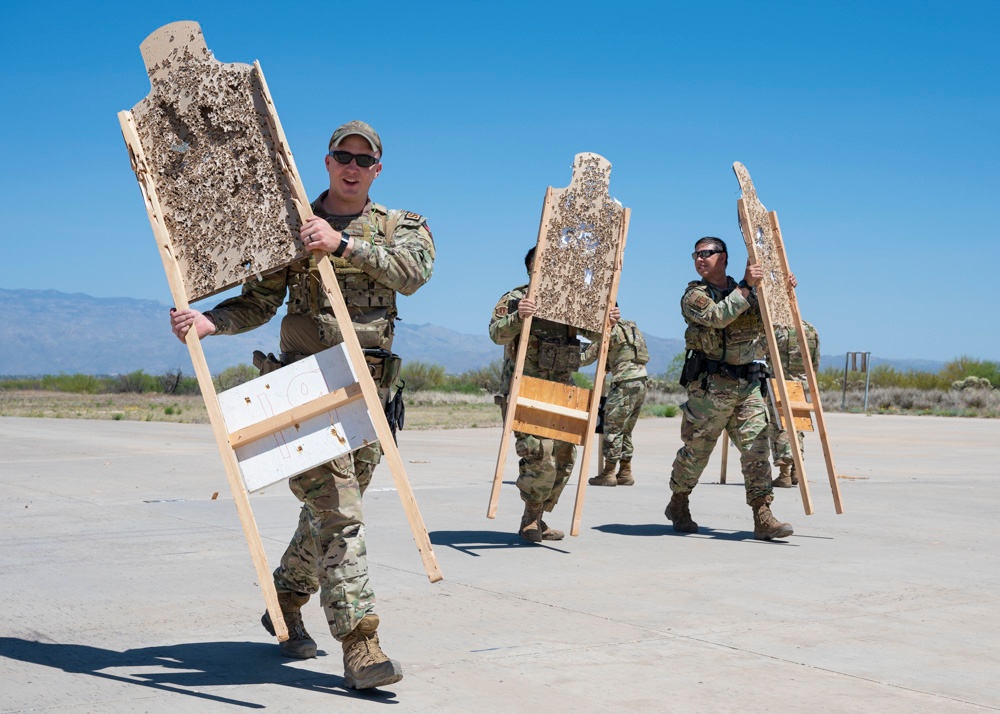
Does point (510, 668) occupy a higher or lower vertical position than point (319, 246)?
lower

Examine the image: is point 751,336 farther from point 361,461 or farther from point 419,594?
point 361,461

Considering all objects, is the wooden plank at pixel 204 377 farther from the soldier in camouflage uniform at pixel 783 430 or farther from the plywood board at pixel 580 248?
the soldier in camouflage uniform at pixel 783 430

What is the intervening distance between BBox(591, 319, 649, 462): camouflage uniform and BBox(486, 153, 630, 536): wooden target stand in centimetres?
426

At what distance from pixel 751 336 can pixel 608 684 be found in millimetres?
4960

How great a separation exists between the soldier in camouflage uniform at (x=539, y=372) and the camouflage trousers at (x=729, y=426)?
931 mm

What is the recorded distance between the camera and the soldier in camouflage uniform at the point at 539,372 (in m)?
8.91

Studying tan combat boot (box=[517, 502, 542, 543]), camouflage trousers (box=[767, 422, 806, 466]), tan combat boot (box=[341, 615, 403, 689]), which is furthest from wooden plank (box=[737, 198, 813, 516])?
tan combat boot (box=[341, 615, 403, 689])

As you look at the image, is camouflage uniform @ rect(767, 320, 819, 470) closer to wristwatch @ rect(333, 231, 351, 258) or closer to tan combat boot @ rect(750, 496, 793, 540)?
tan combat boot @ rect(750, 496, 793, 540)

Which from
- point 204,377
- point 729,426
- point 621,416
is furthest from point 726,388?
point 204,377

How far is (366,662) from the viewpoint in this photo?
15.5 ft

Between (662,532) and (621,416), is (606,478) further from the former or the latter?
(662,532)

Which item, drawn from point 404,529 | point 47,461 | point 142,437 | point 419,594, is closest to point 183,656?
point 419,594

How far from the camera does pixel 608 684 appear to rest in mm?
4895

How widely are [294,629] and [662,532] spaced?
4.73m
